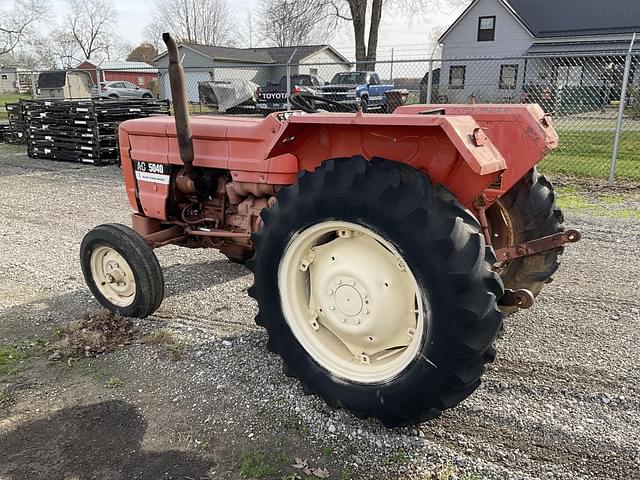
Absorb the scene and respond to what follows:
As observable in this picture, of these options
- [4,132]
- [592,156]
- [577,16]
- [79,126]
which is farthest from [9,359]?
[577,16]

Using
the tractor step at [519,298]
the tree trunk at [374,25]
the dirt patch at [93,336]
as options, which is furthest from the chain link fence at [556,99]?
the tree trunk at [374,25]

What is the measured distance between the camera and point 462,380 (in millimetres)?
2133

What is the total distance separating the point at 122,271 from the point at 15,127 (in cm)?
1268

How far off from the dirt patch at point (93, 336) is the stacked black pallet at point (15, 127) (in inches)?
439

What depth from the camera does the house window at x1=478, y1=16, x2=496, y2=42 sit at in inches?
1254

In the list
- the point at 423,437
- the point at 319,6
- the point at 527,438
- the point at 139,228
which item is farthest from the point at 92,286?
the point at 319,6

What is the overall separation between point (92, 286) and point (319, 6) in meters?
26.5

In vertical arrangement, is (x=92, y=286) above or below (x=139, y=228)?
below

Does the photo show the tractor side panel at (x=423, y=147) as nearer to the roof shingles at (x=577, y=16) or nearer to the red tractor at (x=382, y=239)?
the red tractor at (x=382, y=239)

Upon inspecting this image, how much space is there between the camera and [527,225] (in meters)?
3.16

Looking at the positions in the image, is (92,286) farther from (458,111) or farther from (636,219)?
(636,219)

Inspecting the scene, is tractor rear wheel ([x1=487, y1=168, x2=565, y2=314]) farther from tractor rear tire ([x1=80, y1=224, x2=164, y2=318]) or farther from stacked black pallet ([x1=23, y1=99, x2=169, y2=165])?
stacked black pallet ([x1=23, y1=99, x2=169, y2=165])

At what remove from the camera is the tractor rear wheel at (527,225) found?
3.14m

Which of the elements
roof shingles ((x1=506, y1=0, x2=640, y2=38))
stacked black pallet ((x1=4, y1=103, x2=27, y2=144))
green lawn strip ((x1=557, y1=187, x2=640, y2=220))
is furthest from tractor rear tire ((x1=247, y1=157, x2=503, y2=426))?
roof shingles ((x1=506, y1=0, x2=640, y2=38))
